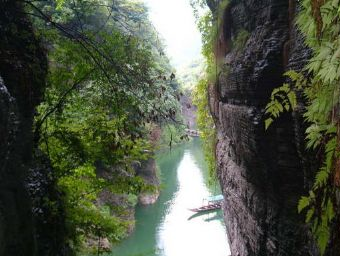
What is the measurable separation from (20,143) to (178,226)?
47.3 ft

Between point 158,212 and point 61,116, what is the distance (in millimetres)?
14320

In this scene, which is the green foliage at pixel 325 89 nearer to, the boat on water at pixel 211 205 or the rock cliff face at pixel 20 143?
the rock cliff face at pixel 20 143

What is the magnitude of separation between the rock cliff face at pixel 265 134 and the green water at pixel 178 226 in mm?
5388

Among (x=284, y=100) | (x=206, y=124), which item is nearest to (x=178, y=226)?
(x=206, y=124)

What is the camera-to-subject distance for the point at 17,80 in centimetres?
408

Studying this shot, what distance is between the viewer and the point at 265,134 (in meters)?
4.65

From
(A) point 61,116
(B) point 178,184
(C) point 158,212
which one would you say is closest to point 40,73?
(A) point 61,116

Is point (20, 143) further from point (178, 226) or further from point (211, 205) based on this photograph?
point (211, 205)

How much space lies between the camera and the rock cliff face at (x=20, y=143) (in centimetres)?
333

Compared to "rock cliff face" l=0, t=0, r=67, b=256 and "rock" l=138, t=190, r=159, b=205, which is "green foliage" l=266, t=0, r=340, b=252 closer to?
"rock cliff face" l=0, t=0, r=67, b=256

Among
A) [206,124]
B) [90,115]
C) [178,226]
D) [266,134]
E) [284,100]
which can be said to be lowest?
[178,226]

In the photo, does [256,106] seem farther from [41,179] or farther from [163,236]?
[163,236]

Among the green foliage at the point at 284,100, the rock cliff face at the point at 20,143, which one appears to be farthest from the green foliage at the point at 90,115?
the green foliage at the point at 284,100

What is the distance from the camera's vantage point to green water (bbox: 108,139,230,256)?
14.9 meters
